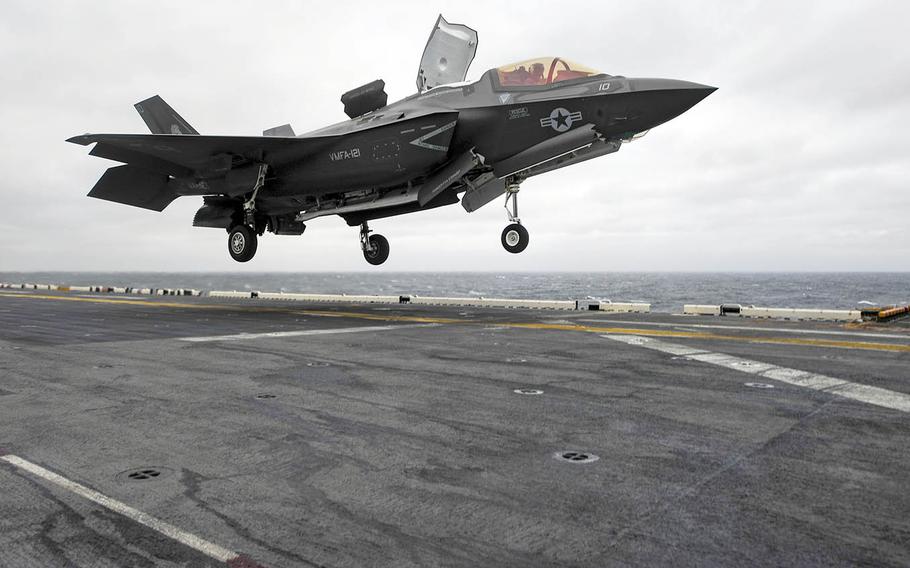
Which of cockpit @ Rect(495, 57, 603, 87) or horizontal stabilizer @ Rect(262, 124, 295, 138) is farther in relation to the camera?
horizontal stabilizer @ Rect(262, 124, 295, 138)

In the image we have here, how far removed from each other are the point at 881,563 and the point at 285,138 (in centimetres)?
1708

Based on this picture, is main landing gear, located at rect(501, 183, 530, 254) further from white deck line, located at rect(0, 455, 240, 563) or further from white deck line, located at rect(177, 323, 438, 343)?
white deck line, located at rect(0, 455, 240, 563)

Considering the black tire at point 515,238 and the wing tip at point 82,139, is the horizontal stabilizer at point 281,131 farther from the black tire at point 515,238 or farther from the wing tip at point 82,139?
the black tire at point 515,238

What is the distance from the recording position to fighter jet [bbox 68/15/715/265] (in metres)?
14.6

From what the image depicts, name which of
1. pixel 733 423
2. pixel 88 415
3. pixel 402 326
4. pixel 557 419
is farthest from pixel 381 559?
pixel 402 326

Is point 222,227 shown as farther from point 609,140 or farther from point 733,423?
point 733,423

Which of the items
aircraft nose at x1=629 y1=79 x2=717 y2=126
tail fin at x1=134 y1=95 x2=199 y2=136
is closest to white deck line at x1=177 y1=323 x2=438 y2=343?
aircraft nose at x1=629 y1=79 x2=717 y2=126

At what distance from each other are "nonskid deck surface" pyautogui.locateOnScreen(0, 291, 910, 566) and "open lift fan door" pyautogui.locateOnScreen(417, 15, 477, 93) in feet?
37.9

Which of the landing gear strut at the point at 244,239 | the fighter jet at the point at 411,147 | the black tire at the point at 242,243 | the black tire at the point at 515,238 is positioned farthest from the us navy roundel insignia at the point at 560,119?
the black tire at the point at 242,243

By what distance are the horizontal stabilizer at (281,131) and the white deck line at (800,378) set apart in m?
13.2

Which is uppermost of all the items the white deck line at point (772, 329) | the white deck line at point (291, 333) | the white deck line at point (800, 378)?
the white deck line at point (291, 333)

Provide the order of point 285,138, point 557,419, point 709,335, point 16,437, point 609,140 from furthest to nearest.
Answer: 1. point 285,138
2. point 609,140
3. point 709,335
4. point 557,419
5. point 16,437

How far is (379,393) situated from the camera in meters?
6.40

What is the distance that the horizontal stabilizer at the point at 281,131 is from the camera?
18.5 metres
